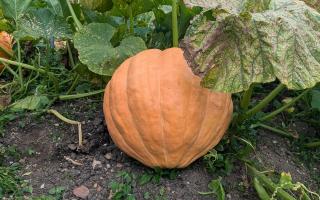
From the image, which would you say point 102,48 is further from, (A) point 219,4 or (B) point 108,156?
(A) point 219,4

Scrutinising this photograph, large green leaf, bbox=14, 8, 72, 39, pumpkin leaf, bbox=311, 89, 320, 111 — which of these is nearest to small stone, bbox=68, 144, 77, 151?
large green leaf, bbox=14, 8, 72, 39

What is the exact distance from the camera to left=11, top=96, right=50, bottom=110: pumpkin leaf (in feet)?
7.61

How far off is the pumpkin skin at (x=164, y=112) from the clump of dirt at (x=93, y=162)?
0.28 ft

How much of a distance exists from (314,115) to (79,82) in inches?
40.8

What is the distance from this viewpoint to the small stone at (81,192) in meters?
1.88

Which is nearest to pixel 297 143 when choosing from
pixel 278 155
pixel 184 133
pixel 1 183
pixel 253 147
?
pixel 278 155

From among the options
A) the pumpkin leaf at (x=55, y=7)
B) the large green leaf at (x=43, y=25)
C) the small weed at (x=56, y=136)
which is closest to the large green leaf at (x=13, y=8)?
the large green leaf at (x=43, y=25)

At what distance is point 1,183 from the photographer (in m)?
1.90

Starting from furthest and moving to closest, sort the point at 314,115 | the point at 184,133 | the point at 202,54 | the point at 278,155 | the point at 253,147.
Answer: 1. the point at 314,115
2. the point at 278,155
3. the point at 253,147
4. the point at 184,133
5. the point at 202,54

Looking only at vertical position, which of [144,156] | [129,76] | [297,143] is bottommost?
[297,143]

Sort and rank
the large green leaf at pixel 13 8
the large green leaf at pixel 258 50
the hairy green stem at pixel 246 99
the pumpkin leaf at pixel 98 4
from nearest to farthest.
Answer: the large green leaf at pixel 258 50 < the hairy green stem at pixel 246 99 < the pumpkin leaf at pixel 98 4 < the large green leaf at pixel 13 8

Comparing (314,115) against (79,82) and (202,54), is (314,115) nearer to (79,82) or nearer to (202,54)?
(202,54)

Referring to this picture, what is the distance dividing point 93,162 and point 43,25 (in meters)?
0.71

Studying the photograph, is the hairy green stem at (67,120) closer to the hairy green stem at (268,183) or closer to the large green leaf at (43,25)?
the large green leaf at (43,25)
